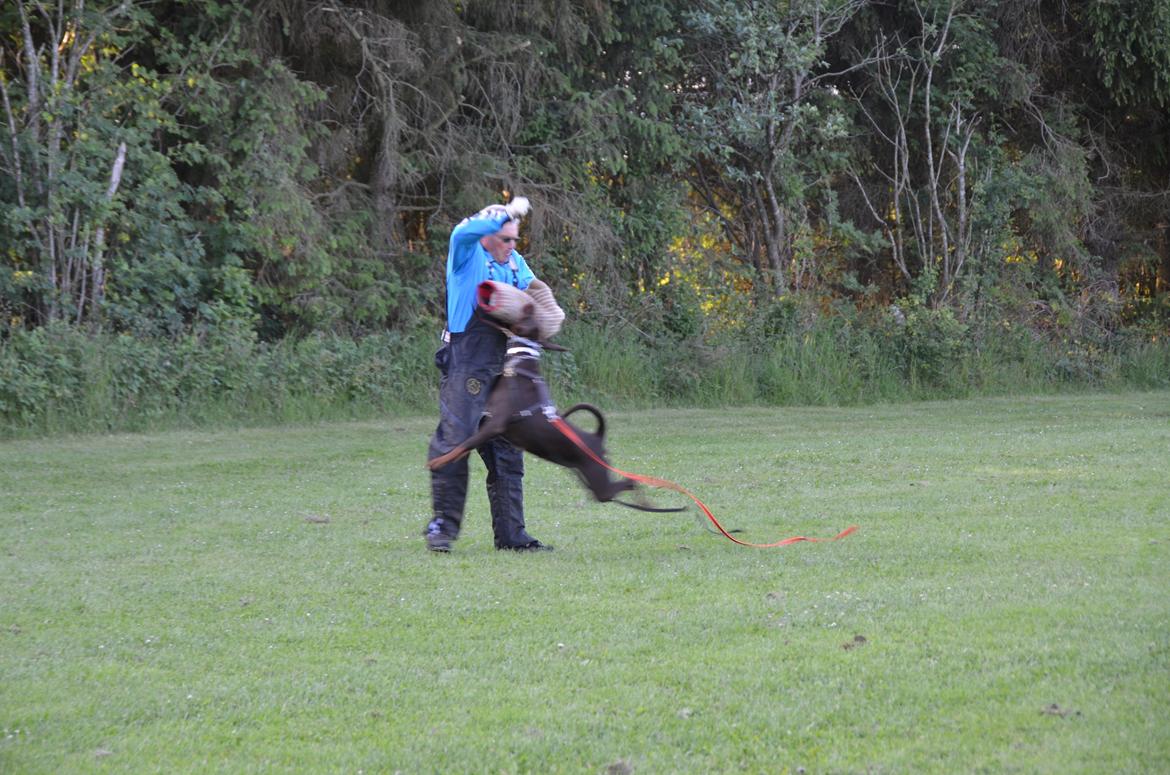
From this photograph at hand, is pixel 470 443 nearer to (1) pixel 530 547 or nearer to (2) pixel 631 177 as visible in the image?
(1) pixel 530 547

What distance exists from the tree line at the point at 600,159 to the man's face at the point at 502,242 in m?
9.08

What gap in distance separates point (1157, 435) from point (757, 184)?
9.49 m

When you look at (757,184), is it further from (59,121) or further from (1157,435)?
(59,121)

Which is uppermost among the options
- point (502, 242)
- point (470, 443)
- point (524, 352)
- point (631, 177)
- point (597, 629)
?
point (631, 177)

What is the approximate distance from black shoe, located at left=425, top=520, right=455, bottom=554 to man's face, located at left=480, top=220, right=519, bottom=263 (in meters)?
1.60

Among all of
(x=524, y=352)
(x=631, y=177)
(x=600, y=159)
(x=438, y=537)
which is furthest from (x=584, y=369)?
(x=524, y=352)

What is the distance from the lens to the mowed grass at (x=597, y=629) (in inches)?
176

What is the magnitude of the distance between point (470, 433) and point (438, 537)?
65 centimetres

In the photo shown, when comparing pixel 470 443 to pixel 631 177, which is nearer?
pixel 470 443

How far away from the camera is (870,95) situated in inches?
922

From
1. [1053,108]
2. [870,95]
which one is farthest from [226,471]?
[1053,108]

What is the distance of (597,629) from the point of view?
5.95 meters

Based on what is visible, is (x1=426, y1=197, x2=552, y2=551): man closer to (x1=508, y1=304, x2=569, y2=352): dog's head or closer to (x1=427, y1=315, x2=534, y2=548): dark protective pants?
A: (x1=427, y1=315, x2=534, y2=548): dark protective pants

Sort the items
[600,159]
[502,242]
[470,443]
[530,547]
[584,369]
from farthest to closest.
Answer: [600,159] < [584,369] < [530,547] < [502,242] < [470,443]
